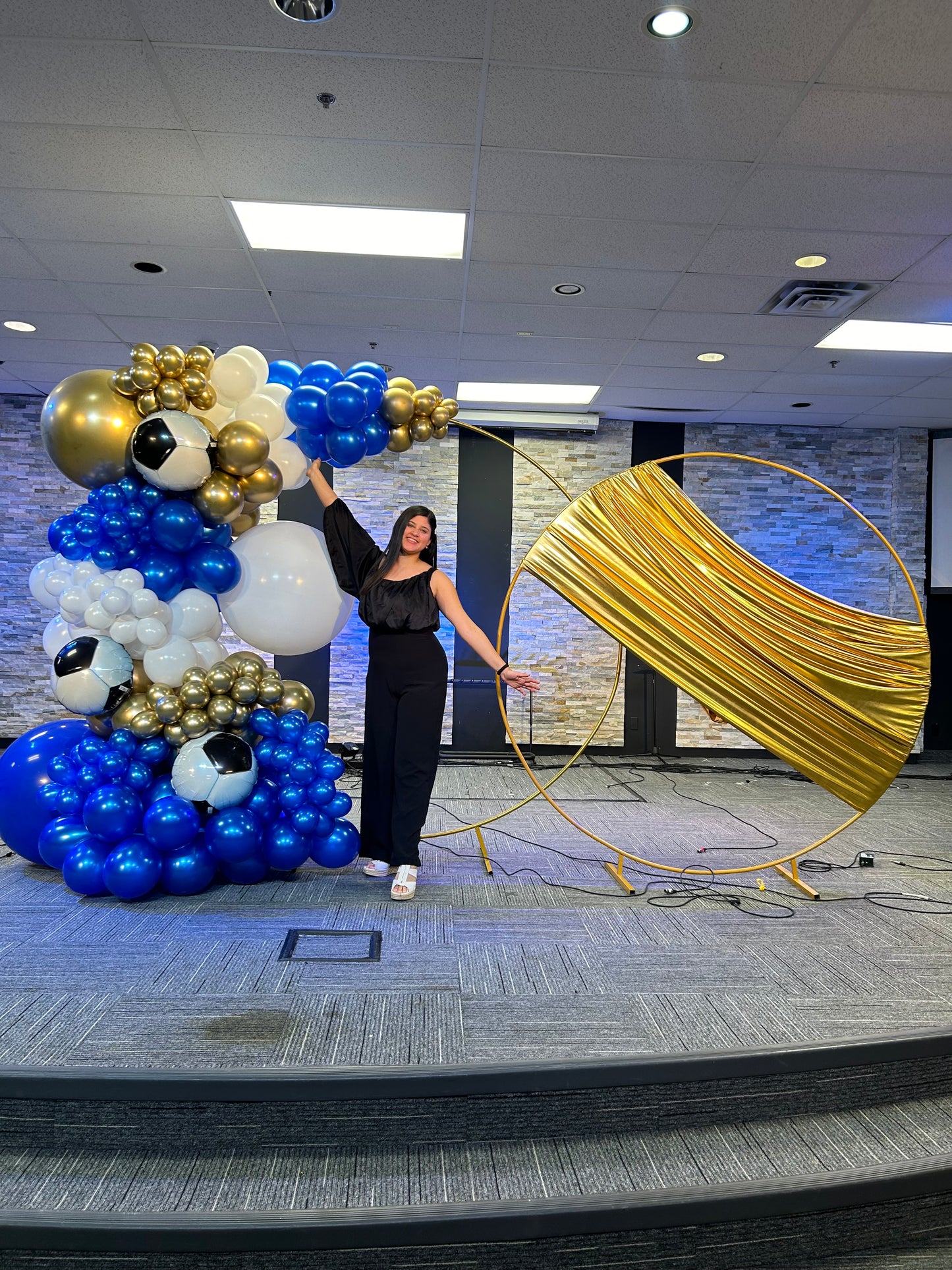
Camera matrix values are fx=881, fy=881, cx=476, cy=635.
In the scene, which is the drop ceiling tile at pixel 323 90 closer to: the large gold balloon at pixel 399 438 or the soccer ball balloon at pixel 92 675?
the large gold balloon at pixel 399 438

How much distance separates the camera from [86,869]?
120 inches

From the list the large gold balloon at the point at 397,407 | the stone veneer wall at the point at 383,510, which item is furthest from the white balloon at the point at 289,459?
the stone veneer wall at the point at 383,510

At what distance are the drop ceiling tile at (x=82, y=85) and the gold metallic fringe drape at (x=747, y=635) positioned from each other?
200 centimetres

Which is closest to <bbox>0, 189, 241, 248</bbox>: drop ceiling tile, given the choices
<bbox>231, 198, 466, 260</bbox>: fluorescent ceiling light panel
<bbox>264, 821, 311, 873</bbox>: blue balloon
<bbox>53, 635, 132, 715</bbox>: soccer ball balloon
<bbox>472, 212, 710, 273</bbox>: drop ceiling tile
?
<bbox>231, 198, 466, 260</bbox>: fluorescent ceiling light panel

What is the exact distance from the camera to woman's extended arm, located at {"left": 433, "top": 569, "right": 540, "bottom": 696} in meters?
3.29

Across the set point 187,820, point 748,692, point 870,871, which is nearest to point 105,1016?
point 187,820

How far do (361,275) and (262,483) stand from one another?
1.68 m

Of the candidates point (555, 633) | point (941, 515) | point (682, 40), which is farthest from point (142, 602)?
point (941, 515)

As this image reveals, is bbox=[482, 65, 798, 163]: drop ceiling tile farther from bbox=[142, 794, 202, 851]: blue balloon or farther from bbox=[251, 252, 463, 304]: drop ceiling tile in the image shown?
bbox=[142, 794, 202, 851]: blue balloon

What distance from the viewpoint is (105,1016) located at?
7.41ft

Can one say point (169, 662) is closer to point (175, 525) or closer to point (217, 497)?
point (175, 525)

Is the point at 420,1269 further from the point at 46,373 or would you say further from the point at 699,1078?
the point at 46,373

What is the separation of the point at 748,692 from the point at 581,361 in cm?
305

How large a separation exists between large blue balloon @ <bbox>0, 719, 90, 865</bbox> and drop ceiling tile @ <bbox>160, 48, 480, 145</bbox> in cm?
230
